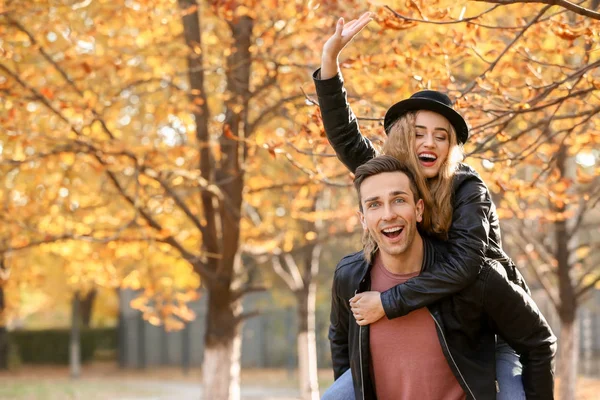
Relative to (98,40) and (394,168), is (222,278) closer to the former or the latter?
(98,40)

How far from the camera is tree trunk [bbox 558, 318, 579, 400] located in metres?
10.1

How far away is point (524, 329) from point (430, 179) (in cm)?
74

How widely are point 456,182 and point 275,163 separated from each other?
9677 mm

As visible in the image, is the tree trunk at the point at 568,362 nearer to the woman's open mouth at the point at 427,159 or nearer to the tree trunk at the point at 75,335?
the woman's open mouth at the point at 427,159

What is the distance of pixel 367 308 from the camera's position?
333cm

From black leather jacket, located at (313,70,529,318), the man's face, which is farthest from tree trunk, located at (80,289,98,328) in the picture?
the man's face

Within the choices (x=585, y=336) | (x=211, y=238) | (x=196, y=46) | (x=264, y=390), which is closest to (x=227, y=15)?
(x=196, y=46)

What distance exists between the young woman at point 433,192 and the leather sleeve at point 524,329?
66mm

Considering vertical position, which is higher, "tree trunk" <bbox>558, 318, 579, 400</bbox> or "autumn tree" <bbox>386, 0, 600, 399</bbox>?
"autumn tree" <bbox>386, 0, 600, 399</bbox>

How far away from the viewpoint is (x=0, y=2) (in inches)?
285

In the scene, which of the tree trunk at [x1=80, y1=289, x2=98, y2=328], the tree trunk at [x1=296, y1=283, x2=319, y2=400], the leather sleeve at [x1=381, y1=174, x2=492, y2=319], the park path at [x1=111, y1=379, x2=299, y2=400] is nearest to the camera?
the leather sleeve at [x1=381, y1=174, x2=492, y2=319]

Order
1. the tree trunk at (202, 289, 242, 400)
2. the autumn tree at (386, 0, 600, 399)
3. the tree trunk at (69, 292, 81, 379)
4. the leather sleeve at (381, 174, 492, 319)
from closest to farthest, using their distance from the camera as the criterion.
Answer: the leather sleeve at (381, 174, 492, 319) → the autumn tree at (386, 0, 600, 399) → the tree trunk at (202, 289, 242, 400) → the tree trunk at (69, 292, 81, 379)

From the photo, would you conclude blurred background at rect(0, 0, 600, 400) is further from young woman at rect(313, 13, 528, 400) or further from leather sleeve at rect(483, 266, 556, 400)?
leather sleeve at rect(483, 266, 556, 400)

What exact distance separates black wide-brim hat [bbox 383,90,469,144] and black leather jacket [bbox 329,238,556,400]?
1.87 feet
